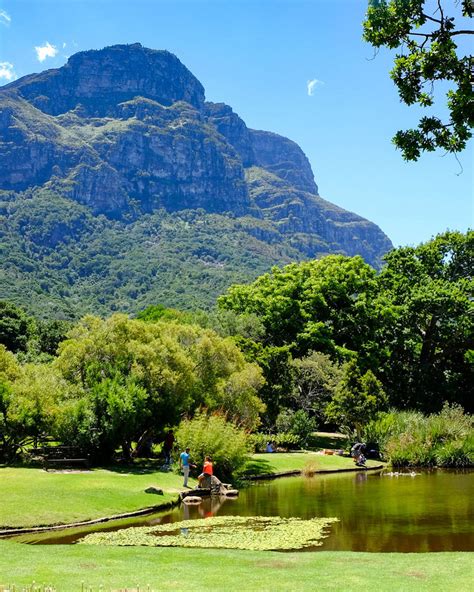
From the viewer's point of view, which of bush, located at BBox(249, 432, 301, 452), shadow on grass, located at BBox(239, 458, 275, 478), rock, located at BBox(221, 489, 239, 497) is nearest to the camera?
rock, located at BBox(221, 489, 239, 497)

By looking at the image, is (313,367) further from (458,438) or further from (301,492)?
(301,492)

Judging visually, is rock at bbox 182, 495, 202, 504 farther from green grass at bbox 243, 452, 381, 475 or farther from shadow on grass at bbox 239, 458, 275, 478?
green grass at bbox 243, 452, 381, 475

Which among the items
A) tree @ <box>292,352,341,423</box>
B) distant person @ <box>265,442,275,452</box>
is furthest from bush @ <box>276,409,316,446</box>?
tree @ <box>292,352,341,423</box>

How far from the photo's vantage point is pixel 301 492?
28531 millimetres

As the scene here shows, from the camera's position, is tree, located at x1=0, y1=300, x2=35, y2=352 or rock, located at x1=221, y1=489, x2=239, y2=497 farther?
tree, located at x1=0, y1=300, x2=35, y2=352

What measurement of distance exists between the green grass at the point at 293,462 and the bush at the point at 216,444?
183 cm

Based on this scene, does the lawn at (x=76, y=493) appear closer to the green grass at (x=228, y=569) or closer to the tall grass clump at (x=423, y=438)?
the green grass at (x=228, y=569)

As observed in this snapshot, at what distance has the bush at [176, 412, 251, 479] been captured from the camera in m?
31.0

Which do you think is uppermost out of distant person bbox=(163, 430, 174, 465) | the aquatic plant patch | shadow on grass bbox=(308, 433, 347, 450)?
distant person bbox=(163, 430, 174, 465)

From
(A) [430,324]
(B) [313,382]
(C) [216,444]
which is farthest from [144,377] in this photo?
(A) [430,324]

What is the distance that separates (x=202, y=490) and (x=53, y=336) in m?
57.0

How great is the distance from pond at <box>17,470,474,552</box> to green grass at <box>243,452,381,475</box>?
1.52 metres

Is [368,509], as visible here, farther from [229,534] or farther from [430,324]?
[430,324]

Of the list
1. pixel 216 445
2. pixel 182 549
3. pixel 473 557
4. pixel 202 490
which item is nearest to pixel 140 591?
pixel 182 549
